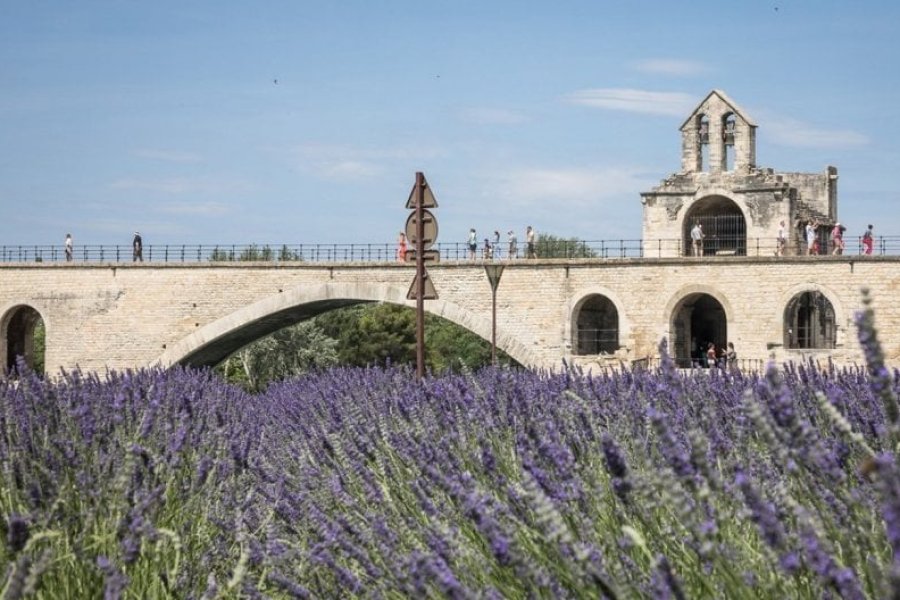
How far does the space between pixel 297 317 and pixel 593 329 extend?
28.2 ft

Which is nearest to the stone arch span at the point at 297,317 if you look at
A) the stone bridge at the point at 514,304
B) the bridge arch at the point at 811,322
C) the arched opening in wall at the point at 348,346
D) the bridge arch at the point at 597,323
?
the stone bridge at the point at 514,304

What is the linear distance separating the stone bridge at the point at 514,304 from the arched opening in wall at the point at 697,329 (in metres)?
0.06

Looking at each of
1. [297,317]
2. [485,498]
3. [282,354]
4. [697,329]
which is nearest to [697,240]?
[697,329]

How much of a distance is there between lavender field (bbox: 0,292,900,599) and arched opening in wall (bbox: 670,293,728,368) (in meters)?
23.1

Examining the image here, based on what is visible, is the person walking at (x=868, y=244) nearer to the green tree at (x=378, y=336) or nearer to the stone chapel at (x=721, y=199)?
the stone chapel at (x=721, y=199)

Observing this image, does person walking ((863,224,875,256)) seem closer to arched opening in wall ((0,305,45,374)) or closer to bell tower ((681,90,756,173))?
bell tower ((681,90,756,173))

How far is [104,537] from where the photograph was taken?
4730mm

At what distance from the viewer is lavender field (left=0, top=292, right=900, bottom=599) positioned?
123 inches

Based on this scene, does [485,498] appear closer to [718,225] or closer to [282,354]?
[718,225]

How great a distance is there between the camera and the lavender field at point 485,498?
3.12 meters

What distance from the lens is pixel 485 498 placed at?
137 inches

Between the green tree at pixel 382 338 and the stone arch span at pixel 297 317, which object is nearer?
the stone arch span at pixel 297 317

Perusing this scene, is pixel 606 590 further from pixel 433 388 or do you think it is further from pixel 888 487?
pixel 433 388

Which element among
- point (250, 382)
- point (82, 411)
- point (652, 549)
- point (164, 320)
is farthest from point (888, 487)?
point (250, 382)
